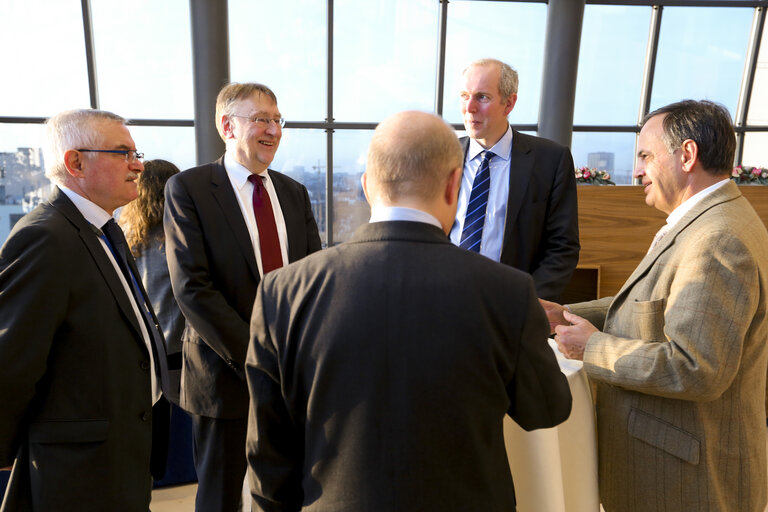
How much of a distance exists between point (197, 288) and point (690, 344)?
159 cm

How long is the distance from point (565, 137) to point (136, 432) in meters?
6.41

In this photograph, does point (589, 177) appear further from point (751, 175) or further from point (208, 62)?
point (208, 62)

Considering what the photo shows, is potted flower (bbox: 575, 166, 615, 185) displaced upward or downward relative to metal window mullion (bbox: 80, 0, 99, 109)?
downward

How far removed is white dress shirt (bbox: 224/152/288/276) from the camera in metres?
2.21

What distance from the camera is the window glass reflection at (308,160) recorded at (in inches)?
263

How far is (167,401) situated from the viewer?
193 centimetres

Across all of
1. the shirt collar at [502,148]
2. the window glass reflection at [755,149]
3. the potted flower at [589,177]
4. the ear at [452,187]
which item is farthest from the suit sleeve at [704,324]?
the window glass reflection at [755,149]

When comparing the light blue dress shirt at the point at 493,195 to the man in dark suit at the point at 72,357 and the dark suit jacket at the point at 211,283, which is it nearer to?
the dark suit jacket at the point at 211,283

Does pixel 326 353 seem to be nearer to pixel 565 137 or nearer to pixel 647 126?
pixel 647 126

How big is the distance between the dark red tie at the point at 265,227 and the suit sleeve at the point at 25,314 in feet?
2.75

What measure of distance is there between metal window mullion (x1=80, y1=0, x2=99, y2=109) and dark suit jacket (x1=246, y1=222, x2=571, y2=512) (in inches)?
238

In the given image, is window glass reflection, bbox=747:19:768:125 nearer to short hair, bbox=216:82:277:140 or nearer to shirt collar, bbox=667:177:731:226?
shirt collar, bbox=667:177:731:226

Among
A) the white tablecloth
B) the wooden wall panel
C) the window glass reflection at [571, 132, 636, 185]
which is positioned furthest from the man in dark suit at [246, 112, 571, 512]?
the window glass reflection at [571, 132, 636, 185]

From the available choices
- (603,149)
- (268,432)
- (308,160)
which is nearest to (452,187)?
(268,432)
